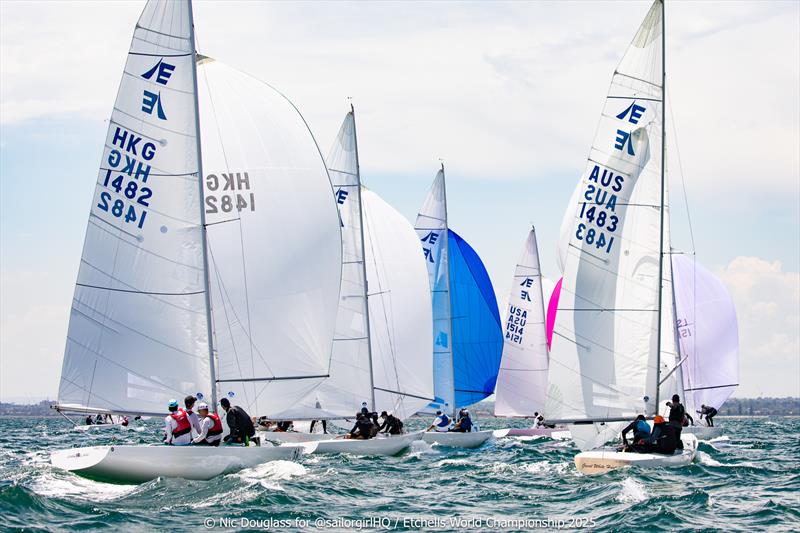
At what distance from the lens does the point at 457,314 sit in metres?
37.0

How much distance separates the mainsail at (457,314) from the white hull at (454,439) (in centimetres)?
350

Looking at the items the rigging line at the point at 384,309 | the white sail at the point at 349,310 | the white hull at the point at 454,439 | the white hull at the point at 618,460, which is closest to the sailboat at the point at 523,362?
the white hull at the point at 454,439

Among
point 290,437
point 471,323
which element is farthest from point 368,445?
point 471,323

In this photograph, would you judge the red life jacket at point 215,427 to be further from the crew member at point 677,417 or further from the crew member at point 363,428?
the crew member at point 363,428

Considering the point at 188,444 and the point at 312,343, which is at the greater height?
the point at 312,343

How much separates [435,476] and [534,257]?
71.7 feet

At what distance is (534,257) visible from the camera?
41.3 meters

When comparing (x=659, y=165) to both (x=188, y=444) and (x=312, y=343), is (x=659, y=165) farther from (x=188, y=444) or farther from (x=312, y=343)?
(x=188, y=444)

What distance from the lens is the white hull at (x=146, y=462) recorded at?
15938 millimetres

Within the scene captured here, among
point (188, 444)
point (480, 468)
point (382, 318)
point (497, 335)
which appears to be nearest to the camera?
point (188, 444)

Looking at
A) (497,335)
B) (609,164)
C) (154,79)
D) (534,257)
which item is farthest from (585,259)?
(534,257)

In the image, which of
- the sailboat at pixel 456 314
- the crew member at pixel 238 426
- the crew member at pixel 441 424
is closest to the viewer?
the crew member at pixel 238 426

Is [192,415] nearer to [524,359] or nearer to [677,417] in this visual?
[677,417]

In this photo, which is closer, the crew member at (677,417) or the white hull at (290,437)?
the crew member at (677,417)
